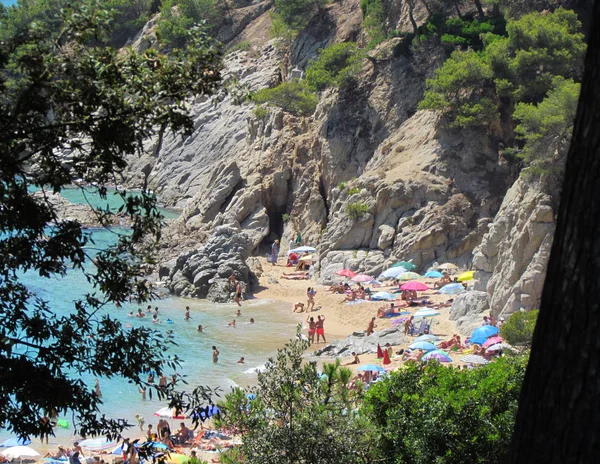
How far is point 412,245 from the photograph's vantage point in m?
37.4

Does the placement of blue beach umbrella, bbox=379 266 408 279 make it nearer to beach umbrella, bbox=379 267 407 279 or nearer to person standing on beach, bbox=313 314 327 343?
beach umbrella, bbox=379 267 407 279

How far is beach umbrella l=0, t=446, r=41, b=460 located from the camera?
20141 millimetres

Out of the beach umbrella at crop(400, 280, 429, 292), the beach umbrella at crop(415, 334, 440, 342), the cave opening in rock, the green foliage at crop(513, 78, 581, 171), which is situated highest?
the green foliage at crop(513, 78, 581, 171)

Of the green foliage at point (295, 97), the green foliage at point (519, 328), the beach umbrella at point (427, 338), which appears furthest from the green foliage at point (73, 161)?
the green foliage at point (295, 97)

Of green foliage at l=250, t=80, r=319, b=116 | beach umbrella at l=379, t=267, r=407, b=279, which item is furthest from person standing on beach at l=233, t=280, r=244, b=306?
green foliage at l=250, t=80, r=319, b=116

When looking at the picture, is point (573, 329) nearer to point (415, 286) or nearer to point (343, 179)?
point (415, 286)

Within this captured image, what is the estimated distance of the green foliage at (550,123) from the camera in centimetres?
2856

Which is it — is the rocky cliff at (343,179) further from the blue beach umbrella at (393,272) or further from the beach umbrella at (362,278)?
the blue beach umbrella at (393,272)

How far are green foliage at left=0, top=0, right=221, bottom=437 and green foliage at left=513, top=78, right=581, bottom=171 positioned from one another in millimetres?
21859

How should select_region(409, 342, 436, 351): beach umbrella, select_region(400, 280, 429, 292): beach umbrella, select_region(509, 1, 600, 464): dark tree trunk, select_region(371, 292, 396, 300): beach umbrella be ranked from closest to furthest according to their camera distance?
select_region(509, 1, 600, 464): dark tree trunk < select_region(409, 342, 436, 351): beach umbrella < select_region(400, 280, 429, 292): beach umbrella < select_region(371, 292, 396, 300): beach umbrella

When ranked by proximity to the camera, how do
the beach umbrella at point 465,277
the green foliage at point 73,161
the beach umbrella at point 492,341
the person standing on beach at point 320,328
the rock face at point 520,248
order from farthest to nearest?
the beach umbrella at point 465,277 < the person standing on beach at point 320,328 < the rock face at point 520,248 < the beach umbrella at point 492,341 < the green foliage at point 73,161

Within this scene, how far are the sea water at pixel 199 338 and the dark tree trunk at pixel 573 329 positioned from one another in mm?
18473

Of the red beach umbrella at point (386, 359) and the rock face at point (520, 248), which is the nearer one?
the red beach umbrella at point (386, 359)

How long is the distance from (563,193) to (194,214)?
50047 mm
